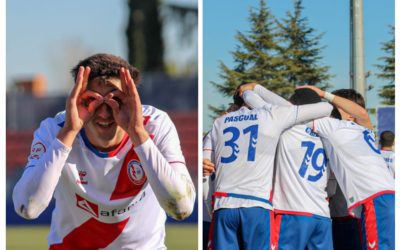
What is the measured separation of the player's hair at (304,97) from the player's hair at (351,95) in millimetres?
130

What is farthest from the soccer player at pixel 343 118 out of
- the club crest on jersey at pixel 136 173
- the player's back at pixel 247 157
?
the club crest on jersey at pixel 136 173

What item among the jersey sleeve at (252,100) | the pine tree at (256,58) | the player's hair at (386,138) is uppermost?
the pine tree at (256,58)

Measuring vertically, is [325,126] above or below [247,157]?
above

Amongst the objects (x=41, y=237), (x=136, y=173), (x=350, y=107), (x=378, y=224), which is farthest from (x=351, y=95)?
(x=41, y=237)

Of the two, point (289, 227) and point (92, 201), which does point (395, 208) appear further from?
point (92, 201)

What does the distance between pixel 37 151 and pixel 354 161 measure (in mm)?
2091

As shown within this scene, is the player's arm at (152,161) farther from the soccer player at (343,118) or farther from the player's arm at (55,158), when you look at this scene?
the soccer player at (343,118)

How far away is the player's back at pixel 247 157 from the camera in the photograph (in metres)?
4.52

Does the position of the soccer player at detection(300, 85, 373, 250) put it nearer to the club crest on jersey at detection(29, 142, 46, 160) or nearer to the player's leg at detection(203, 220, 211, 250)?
the player's leg at detection(203, 220, 211, 250)

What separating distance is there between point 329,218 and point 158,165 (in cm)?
183

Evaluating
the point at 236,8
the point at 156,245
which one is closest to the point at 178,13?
the point at 236,8

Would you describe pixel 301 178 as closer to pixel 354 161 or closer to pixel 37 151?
pixel 354 161

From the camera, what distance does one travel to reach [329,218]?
4574mm

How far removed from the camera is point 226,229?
4539 millimetres
